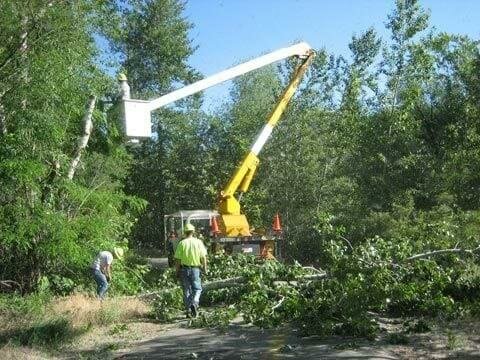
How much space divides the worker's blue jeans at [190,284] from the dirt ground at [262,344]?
1.01 metres

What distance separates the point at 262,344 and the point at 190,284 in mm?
2946

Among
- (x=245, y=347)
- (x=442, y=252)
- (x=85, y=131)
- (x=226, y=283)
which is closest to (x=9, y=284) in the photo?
(x=85, y=131)

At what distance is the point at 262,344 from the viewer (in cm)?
889

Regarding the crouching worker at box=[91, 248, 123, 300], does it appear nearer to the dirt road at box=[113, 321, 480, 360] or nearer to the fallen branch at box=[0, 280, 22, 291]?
the fallen branch at box=[0, 280, 22, 291]

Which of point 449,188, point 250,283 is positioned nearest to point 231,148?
point 449,188

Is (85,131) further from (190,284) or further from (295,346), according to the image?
(295,346)

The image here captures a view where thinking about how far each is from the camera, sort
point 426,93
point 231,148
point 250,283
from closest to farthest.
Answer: point 250,283, point 426,93, point 231,148

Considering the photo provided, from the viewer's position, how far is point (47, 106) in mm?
12641

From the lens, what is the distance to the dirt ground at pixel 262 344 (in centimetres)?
809

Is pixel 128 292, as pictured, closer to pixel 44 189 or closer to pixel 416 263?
pixel 44 189

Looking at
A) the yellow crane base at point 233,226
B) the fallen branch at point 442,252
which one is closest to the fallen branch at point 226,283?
the fallen branch at point 442,252

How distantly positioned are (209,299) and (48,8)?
6.63m

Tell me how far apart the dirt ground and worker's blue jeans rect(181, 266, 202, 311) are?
3.33ft

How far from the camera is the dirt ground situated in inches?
319
